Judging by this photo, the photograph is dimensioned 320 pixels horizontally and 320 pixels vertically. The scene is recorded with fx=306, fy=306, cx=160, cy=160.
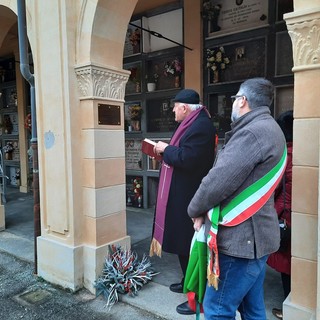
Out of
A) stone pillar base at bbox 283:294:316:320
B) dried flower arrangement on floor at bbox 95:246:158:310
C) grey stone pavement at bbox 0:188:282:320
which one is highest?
stone pillar base at bbox 283:294:316:320

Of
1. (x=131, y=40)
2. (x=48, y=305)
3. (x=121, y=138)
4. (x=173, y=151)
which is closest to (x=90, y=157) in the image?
(x=121, y=138)

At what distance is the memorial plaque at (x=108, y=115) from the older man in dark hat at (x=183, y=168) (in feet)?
2.40

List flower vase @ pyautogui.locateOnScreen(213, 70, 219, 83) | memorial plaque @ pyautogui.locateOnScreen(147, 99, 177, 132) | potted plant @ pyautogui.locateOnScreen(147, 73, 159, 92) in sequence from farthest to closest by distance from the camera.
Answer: potted plant @ pyautogui.locateOnScreen(147, 73, 159, 92)
memorial plaque @ pyautogui.locateOnScreen(147, 99, 177, 132)
flower vase @ pyautogui.locateOnScreen(213, 70, 219, 83)

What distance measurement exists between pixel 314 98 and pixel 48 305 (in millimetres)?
2654

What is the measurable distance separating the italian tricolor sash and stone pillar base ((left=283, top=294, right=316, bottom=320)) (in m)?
Answer: 0.77

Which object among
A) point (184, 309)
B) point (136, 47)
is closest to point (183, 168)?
point (184, 309)

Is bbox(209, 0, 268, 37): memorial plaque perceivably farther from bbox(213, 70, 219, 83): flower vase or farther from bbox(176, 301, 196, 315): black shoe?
bbox(176, 301, 196, 315): black shoe

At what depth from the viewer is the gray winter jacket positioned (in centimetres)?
135

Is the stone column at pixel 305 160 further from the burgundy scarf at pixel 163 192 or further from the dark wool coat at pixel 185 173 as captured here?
the burgundy scarf at pixel 163 192

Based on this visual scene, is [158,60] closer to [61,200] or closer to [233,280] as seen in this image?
[61,200]

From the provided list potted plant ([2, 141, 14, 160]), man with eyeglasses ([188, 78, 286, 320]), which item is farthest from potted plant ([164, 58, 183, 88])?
potted plant ([2, 141, 14, 160])

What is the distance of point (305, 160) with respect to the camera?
5.85ft

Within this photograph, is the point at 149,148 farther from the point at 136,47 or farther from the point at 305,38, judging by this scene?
the point at 136,47

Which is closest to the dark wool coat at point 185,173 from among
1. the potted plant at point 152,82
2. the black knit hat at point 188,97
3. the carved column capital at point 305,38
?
the black knit hat at point 188,97
